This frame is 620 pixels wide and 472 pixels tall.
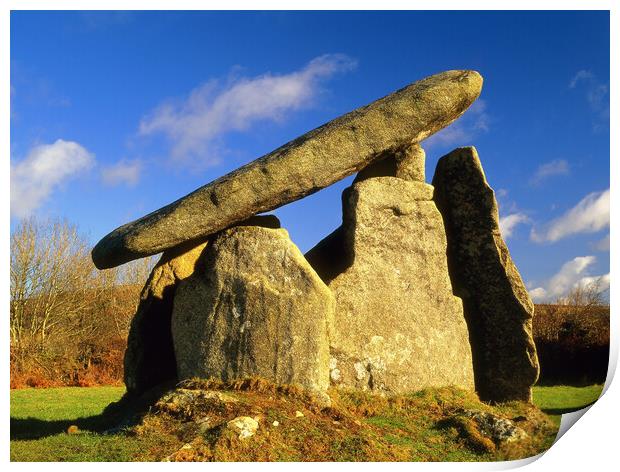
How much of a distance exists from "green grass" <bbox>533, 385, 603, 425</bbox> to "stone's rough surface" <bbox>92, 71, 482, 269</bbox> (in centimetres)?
586

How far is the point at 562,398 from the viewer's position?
562 inches

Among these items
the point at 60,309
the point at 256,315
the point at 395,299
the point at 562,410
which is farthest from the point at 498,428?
the point at 60,309

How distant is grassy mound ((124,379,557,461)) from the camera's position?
8.09 meters

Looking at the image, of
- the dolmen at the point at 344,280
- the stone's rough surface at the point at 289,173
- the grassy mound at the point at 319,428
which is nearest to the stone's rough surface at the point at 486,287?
the dolmen at the point at 344,280

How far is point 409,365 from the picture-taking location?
429 inches

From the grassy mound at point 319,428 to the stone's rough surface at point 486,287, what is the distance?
5.67 ft

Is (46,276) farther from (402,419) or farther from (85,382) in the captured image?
(402,419)

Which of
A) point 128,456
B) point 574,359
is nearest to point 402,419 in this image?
point 128,456

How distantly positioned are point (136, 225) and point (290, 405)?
4068mm

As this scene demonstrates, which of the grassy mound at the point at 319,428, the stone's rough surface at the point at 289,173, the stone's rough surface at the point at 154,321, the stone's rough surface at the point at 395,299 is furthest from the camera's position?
the stone's rough surface at the point at 154,321

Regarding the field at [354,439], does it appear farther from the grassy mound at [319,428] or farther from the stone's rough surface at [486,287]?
the stone's rough surface at [486,287]

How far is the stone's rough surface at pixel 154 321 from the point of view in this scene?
11.4 meters

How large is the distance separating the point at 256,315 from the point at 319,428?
7.03 ft

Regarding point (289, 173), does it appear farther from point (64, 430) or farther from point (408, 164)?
point (64, 430)
